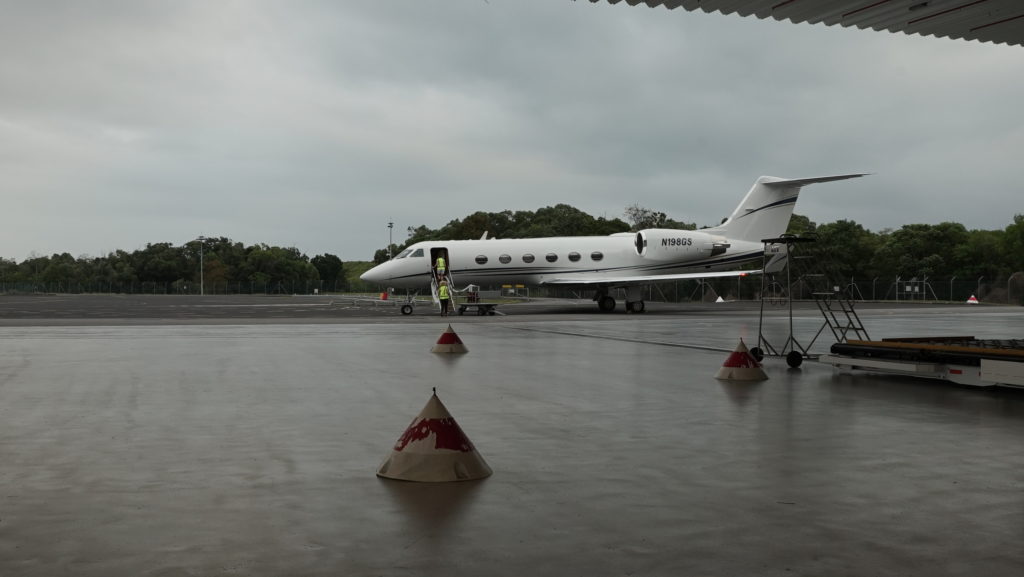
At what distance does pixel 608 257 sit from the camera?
35.9 m

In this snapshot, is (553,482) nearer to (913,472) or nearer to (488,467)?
(488,467)

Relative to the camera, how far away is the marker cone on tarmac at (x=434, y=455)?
211 inches

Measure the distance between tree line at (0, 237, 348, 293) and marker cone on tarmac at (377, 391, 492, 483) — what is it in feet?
363

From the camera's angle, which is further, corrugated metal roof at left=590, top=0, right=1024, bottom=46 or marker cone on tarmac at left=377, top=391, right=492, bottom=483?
corrugated metal roof at left=590, top=0, right=1024, bottom=46

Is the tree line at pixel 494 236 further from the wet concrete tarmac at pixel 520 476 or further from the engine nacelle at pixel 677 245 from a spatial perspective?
the wet concrete tarmac at pixel 520 476

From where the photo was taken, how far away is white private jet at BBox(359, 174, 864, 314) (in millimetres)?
35062

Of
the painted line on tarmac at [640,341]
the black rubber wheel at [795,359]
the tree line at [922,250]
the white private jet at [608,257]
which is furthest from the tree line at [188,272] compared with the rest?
the black rubber wheel at [795,359]

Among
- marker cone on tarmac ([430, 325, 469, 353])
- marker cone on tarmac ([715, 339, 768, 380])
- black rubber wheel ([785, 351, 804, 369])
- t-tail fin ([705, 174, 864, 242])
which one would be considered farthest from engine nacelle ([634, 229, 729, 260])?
marker cone on tarmac ([715, 339, 768, 380])

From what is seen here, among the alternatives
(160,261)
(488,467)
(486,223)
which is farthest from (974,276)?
(160,261)

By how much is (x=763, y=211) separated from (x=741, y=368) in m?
27.5

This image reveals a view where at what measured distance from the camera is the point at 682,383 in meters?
10.7

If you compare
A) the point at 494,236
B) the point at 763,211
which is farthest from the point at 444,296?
the point at 494,236

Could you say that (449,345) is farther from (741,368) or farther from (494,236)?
(494,236)

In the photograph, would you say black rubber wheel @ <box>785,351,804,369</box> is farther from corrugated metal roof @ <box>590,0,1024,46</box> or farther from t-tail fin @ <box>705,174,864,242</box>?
t-tail fin @ <box>705,174,864,242</box>
